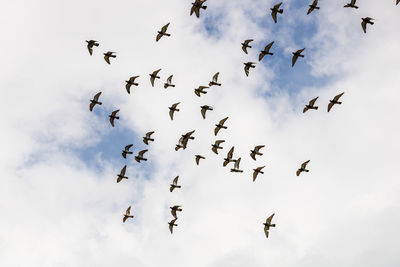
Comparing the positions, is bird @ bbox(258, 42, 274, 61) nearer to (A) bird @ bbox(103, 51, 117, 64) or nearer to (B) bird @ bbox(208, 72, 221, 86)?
(B) bird @ bbox(208, 72, 221, 86)

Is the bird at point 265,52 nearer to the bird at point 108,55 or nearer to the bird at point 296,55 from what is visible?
the bird at point 296,55

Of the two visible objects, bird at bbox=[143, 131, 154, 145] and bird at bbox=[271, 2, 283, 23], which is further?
bird at bbox=[143, 131, 154, 145]

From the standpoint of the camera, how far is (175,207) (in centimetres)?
6950

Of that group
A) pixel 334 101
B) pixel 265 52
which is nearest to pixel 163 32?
pixel 265 52

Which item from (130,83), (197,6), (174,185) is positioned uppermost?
(197,6)

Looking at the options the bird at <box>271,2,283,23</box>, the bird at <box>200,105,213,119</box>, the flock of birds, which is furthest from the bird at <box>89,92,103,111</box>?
the bird at <box>271,2,283,23</box>

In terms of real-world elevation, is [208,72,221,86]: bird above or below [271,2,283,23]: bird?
below

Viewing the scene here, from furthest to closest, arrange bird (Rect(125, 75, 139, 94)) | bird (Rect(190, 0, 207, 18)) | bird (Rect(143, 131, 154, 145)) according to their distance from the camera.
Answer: bird (Rect(143, 131, 154, 145)) < bird (Rect(125, 75, 139, 94)) < bird (Rect(190, 0, 207, 18))

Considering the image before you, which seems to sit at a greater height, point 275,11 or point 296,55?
point 275,11

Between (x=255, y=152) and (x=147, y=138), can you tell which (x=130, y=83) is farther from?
(x=255, y=152)

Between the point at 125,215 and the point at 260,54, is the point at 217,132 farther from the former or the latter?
the point at 125,215

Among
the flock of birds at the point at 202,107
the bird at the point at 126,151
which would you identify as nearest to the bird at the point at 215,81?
the flock of birds at the point at 202,107

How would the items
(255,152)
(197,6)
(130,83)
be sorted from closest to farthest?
(197,6) → (130,83) → (255,152)

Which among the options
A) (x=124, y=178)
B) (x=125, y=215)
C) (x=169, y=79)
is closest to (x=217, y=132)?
(x=169, y=79)
